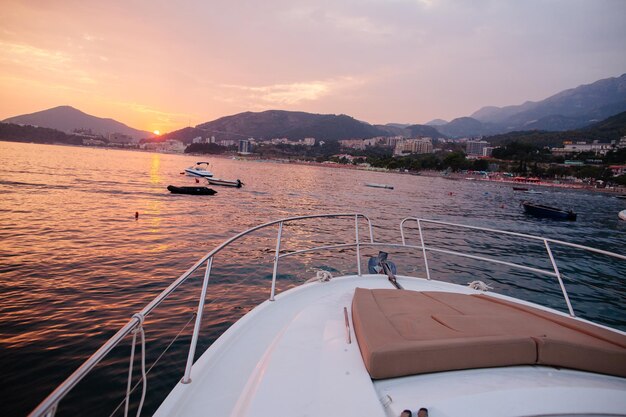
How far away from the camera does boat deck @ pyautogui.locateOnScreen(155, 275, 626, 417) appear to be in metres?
2.02

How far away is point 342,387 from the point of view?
2.15 meters

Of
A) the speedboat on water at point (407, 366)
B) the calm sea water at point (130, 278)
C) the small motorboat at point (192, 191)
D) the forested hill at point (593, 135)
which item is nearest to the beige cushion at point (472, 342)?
the speedboat on water at point (407, 366)

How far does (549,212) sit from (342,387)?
1432 inches

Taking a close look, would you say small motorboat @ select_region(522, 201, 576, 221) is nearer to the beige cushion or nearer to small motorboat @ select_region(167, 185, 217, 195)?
small motorboat @ select_region(167, 185, 217, 195)

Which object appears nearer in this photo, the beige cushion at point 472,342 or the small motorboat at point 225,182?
the beige cushion at point 472,342

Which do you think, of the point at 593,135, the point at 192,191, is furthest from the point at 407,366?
the point at 593,135

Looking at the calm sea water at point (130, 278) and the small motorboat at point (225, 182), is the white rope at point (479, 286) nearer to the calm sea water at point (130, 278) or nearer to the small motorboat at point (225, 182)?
the calm sea water at point (130, 278)

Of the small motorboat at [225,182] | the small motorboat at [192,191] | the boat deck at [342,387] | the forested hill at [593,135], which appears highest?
the forested hill at [593,135]

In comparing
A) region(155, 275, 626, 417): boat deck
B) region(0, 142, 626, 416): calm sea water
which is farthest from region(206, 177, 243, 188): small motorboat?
region(155, 275, 626, 417): boat deck

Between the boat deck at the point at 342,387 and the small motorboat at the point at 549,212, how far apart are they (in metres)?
34.4

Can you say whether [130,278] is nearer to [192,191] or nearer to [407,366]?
[407,366]

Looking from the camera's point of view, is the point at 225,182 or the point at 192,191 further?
the point at 225,182

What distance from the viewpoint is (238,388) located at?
2428mm

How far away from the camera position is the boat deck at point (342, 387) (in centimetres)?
202
